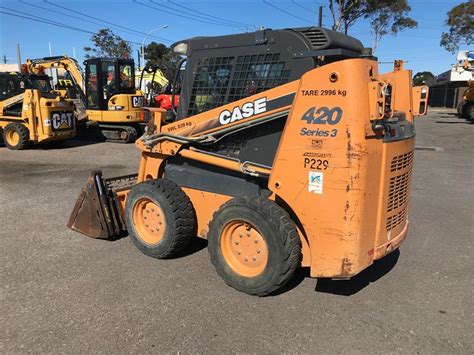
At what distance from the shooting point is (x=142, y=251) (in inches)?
187

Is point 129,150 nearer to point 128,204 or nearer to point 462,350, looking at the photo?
point 128,204

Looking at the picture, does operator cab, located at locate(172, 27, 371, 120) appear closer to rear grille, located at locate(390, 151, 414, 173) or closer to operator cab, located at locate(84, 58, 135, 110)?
rear grille, located at locate(390, 151, 414, 173)

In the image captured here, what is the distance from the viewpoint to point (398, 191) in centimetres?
377

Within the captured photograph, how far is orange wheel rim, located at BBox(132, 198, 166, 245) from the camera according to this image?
4.64 m

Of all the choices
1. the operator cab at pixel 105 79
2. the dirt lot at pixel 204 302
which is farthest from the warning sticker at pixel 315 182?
the operator cab at pixel 105 79

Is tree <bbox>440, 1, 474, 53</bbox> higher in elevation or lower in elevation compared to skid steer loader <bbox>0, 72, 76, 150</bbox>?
higher

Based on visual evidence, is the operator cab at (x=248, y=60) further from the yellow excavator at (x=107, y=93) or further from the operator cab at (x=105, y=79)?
the operator cab at (x=105, y=79)

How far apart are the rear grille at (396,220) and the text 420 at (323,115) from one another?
110 cm

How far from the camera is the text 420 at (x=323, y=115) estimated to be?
3184mm

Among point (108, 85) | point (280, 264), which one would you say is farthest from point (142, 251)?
point (108, 85)

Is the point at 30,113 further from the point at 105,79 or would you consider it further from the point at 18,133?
the point at 105,79

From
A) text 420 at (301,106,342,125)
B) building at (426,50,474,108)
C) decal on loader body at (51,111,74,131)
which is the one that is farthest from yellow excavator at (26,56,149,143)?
building at (426,50,474,108)

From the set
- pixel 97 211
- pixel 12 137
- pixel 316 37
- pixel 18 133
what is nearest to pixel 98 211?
pixel 97 211

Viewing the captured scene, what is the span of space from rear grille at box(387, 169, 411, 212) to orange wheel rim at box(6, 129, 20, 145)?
13098 millimetres
